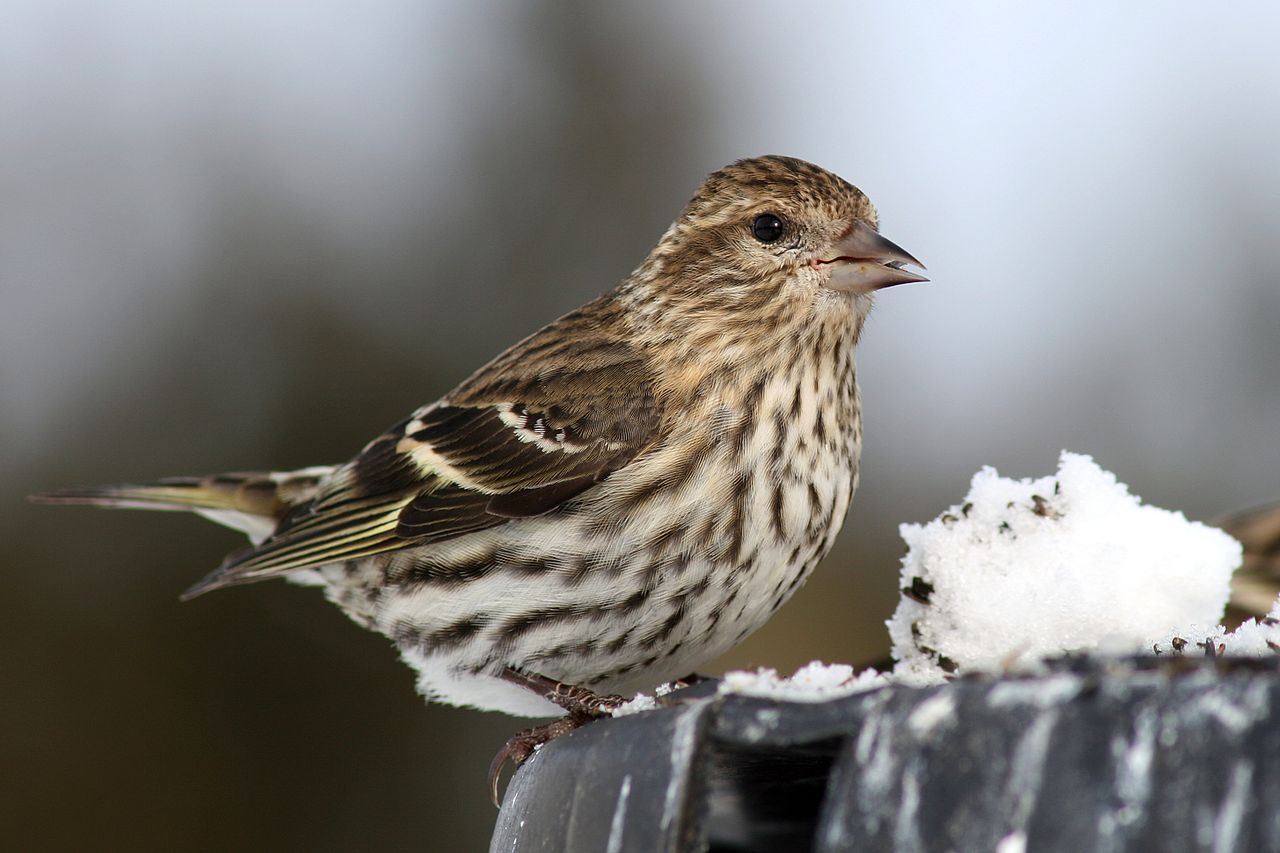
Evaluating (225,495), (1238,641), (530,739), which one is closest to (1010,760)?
(1238,641)

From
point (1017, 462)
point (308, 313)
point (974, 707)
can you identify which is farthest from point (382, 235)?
point (974, 707)

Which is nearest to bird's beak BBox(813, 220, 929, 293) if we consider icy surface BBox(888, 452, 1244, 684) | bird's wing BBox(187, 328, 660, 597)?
bird's wing BBox(187, 328, 660, 597)

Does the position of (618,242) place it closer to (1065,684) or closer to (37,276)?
(37,276)

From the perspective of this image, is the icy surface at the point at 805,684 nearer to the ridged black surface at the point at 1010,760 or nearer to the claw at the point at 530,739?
the ridged black surface at the point at 1010,760

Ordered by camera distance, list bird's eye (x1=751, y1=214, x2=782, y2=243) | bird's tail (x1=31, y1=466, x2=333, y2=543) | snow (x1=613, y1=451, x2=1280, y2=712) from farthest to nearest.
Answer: bird's tail (x1=31, y1=466, x2=333, y2=543)
bird's eye (x1=751, y1=214, x2=782, y2=243)
snow (x1=613, y1=451, x2=1280, y2=712)

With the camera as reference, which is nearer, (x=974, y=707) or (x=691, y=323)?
(x=974, y=707)

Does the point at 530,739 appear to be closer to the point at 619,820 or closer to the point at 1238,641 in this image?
the point at 619,820

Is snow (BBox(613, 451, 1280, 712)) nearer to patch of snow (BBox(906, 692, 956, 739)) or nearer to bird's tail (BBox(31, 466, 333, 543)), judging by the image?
patch of snow (BBox(906, 692, 956, 739))
